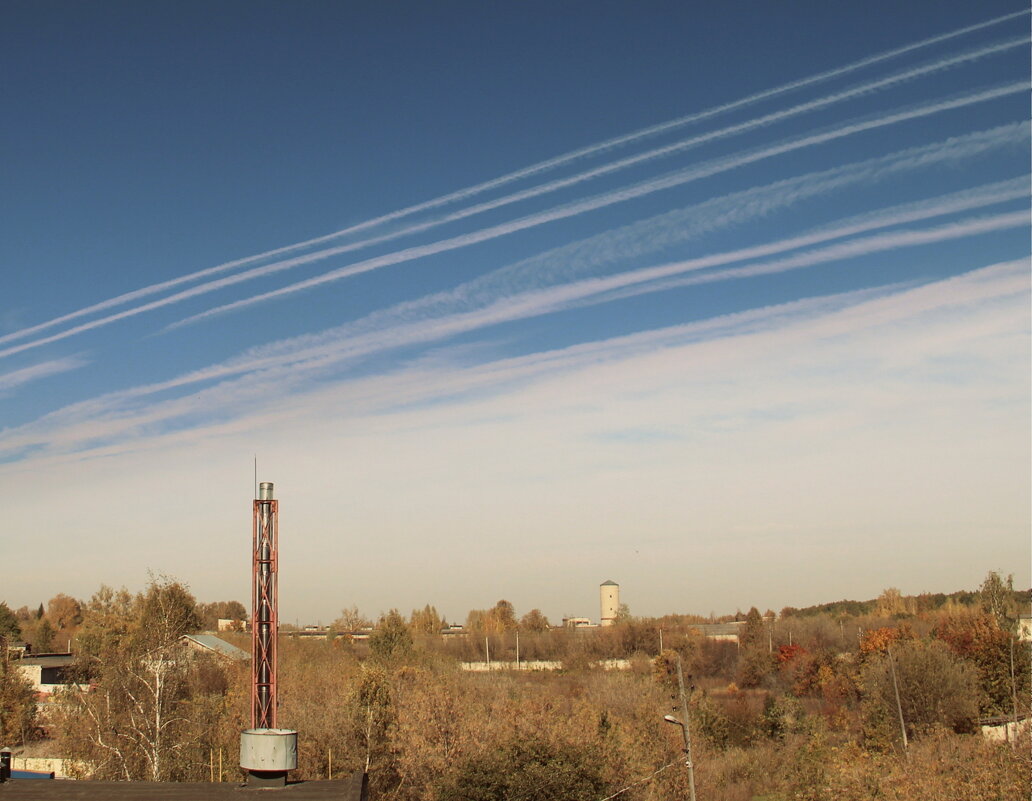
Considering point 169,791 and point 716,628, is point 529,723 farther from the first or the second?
point 716,628

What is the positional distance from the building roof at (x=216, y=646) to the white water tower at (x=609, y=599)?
73.1 m

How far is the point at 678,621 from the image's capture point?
351ft

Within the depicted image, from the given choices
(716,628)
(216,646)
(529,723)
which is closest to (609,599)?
(716,628)

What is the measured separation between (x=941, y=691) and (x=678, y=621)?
199 feet

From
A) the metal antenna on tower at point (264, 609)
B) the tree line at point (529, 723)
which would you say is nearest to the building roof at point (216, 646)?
the tree line at point (529, 723)

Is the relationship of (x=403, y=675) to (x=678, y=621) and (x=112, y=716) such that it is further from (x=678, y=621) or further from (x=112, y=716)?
(x=678, y=621)

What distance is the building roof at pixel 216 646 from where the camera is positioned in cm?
5791

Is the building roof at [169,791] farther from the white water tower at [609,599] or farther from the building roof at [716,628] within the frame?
the white water tower at [609,599]

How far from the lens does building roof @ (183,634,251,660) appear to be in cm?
5791

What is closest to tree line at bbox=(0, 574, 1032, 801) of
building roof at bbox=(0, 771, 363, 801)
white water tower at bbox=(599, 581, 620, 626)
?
building roof at bbox=(0, 771, 363, 801)

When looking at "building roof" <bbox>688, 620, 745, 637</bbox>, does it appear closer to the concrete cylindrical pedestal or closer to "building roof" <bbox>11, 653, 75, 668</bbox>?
"building roof" <bbox>11, 653, 75, 668</bbox>

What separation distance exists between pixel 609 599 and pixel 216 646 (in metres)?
78.2

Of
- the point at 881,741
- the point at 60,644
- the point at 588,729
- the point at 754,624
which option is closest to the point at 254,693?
the point at 588,729

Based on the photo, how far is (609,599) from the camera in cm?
13250
